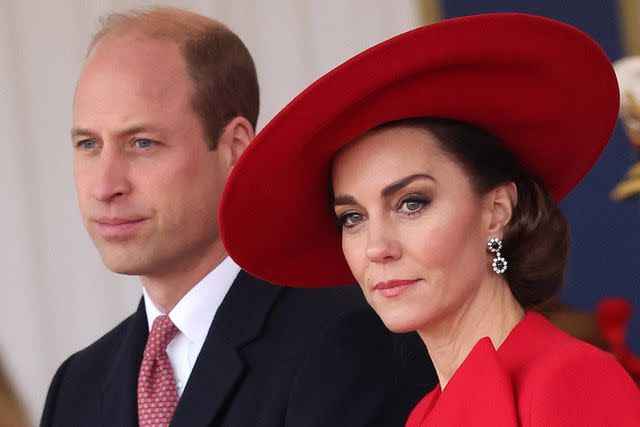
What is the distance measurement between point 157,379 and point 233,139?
Answer: 1.24ft

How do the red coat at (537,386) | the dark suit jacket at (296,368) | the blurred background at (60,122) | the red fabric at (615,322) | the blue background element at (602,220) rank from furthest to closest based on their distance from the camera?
the blurred background at (60,122)
the blue background element at (602,220)
the red fabric at (615,322)
the dark suit jacket at (296,368)
the red coat at (537,386)

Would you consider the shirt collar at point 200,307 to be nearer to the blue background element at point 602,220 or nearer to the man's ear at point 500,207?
the man's ear at point 500,207

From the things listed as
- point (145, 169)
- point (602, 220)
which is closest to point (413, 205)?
point (145, 169)

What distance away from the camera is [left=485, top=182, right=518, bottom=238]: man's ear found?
1.65 meters

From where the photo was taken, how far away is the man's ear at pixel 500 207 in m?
1.65

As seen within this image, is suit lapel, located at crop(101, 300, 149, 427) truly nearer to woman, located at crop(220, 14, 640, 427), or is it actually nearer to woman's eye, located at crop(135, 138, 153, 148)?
woman's eye, located at crop(135, 138, 153, 148)

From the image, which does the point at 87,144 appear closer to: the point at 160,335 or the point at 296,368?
the point at 160,335

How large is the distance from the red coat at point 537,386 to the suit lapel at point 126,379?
24.7 inches

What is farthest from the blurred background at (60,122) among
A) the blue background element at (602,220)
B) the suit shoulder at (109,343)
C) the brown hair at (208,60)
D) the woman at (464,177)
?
the woman at (464,177)

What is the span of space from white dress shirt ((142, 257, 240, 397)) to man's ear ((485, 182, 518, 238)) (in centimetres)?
55

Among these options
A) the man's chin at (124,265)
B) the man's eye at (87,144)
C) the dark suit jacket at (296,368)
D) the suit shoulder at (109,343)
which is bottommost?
the dark suit jacket at (296,368)

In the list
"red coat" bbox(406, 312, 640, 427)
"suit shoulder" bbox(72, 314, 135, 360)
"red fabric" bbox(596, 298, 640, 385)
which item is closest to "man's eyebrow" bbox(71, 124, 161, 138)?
"suit shoulder" bbox(72, 314, 135, 360)

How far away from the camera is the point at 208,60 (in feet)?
6.93

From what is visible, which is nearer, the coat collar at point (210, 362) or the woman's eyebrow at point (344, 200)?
the woman's eyebrow at point (344, 200)
